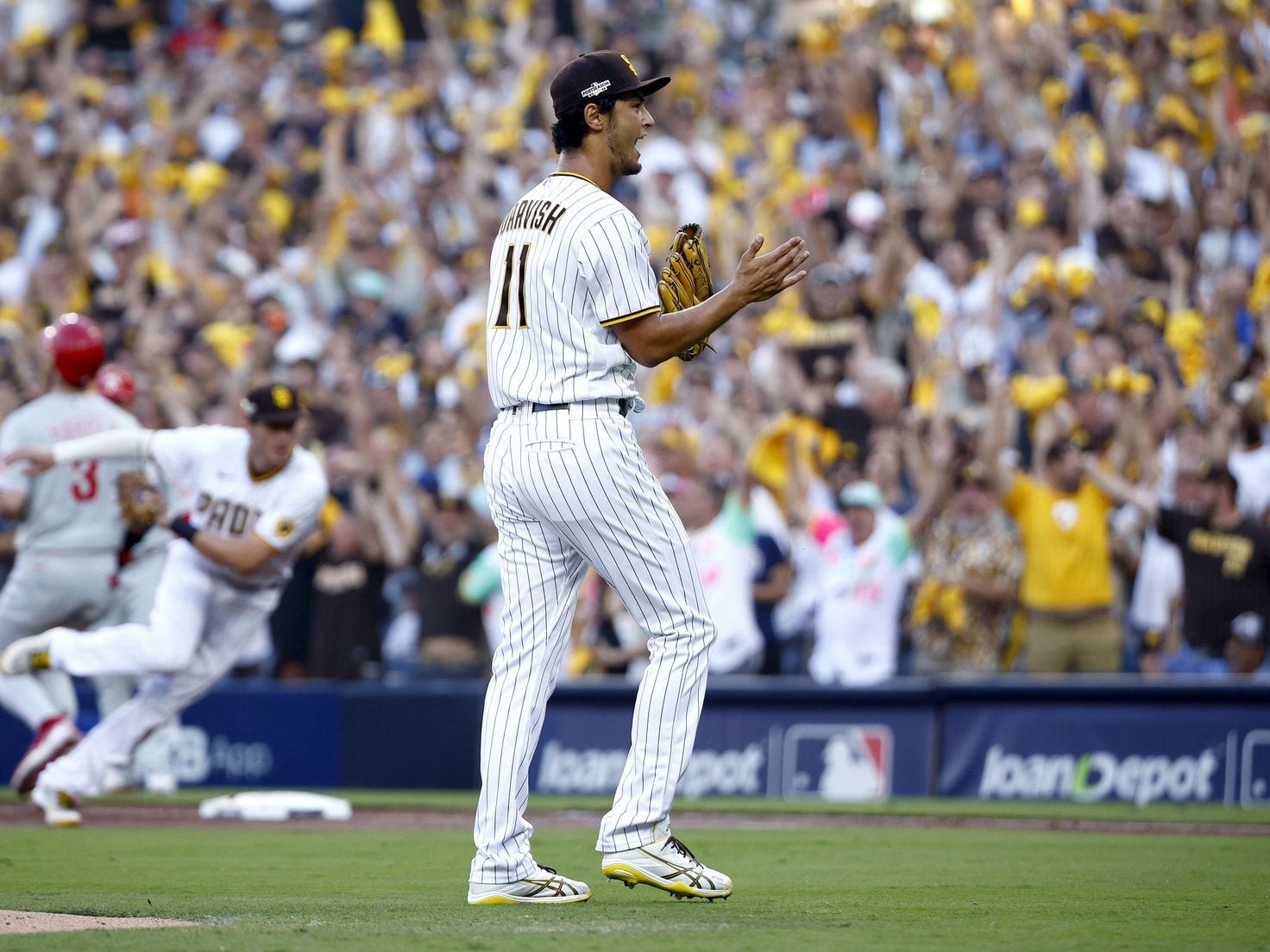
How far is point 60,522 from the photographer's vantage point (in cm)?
1074

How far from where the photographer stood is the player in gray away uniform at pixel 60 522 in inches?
408

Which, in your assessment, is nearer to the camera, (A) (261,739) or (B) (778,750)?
(B) (778,750)

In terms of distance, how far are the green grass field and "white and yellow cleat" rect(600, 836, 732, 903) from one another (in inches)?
3.2

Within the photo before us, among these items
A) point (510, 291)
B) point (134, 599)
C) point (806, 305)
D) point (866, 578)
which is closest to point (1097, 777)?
point (866, 578)

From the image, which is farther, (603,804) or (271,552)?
(603,804)

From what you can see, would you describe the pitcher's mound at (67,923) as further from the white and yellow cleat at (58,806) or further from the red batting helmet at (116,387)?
the red batting helmet at (116,387)

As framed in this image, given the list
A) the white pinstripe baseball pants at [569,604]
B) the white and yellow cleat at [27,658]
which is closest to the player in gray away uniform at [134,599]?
the white and yellow cleat at [27,658]

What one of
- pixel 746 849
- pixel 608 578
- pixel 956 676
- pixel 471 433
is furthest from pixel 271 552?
pixel 471 433

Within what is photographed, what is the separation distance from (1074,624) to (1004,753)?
101cm

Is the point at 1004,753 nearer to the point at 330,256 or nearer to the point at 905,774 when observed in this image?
the point at 905,774

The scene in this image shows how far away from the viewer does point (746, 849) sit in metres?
8.30

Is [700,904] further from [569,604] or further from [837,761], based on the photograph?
[837,761]

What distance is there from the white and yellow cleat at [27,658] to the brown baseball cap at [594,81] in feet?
16.6

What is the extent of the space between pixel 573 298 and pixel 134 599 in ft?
21.0
